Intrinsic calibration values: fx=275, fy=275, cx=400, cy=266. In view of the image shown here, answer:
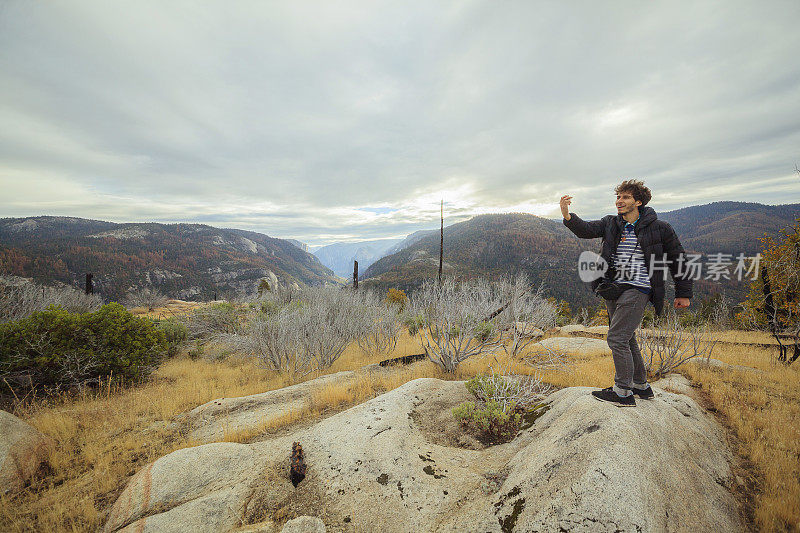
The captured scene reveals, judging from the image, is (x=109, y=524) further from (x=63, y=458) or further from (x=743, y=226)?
(x=743, y=226)

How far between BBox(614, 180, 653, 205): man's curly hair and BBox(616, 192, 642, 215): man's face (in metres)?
0.05

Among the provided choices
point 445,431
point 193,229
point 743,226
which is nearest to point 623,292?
point 445,431

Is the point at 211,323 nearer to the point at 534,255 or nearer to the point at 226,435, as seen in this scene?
the point at 226,435

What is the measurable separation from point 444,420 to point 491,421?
70cm

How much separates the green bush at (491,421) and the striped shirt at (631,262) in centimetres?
219

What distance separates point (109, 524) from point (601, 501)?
174 inches

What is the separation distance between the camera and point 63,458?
3869mm

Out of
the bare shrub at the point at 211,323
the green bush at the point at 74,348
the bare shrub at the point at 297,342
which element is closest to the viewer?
the green bush at the point at 74,348

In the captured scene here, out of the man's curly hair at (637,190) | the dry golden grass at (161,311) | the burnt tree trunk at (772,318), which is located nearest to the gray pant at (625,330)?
the man's curly hair at (637,190)

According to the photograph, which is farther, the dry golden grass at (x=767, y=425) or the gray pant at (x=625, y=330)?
the gray pant at (x=625, y=330)

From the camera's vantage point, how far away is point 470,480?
2.86m

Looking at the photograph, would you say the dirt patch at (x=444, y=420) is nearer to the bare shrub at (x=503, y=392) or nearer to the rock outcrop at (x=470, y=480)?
the rock outcrop at (x=470, y=480)

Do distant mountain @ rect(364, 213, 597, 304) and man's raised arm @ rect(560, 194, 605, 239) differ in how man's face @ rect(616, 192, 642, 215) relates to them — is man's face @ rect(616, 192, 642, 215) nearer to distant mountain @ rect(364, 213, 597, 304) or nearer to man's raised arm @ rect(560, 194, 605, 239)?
man's raised arm @ rect(560, 194, 605, 239)

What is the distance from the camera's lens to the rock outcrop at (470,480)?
2.23 m
